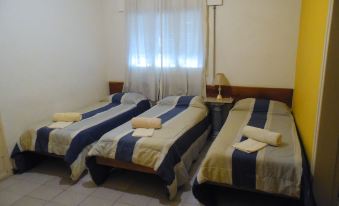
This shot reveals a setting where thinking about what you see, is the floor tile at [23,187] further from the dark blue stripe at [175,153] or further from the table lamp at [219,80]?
the table lamp at [219,80]

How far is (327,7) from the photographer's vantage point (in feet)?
6.09

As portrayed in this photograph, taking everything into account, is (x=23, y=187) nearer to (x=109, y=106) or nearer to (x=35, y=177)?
(x=35, y=177)

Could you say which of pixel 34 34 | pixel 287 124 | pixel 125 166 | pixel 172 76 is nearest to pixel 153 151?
pixel 125 166

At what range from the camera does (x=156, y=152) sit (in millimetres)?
2316

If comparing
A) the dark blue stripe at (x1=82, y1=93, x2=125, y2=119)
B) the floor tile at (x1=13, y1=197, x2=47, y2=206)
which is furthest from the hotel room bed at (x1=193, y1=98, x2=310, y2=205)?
the dark blue stripe at (x1=82, y1=93, x2=125, y2=119)

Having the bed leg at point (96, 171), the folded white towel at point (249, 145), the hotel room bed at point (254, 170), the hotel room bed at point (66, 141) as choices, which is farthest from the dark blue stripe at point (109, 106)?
the folded white towel at point (249, 145)

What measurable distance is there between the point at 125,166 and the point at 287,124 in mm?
1744

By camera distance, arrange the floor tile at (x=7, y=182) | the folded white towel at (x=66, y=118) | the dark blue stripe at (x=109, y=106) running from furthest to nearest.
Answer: the dark blue stripe at (x=109, y=106) → the folded white towel at (x=66, y=118) → the floor tile at (x=7, y=182)

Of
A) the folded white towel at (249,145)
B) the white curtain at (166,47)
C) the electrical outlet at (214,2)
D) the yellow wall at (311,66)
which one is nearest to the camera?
the yellow wall at (311,66)

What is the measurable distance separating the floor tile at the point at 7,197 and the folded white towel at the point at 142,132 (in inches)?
48.3

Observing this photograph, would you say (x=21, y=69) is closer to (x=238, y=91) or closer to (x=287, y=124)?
(x=238, y=91)

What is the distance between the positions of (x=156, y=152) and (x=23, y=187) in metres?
1.44

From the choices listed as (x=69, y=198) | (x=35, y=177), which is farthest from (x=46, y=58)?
(x=69, y=198)

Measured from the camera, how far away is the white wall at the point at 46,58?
277 cm
